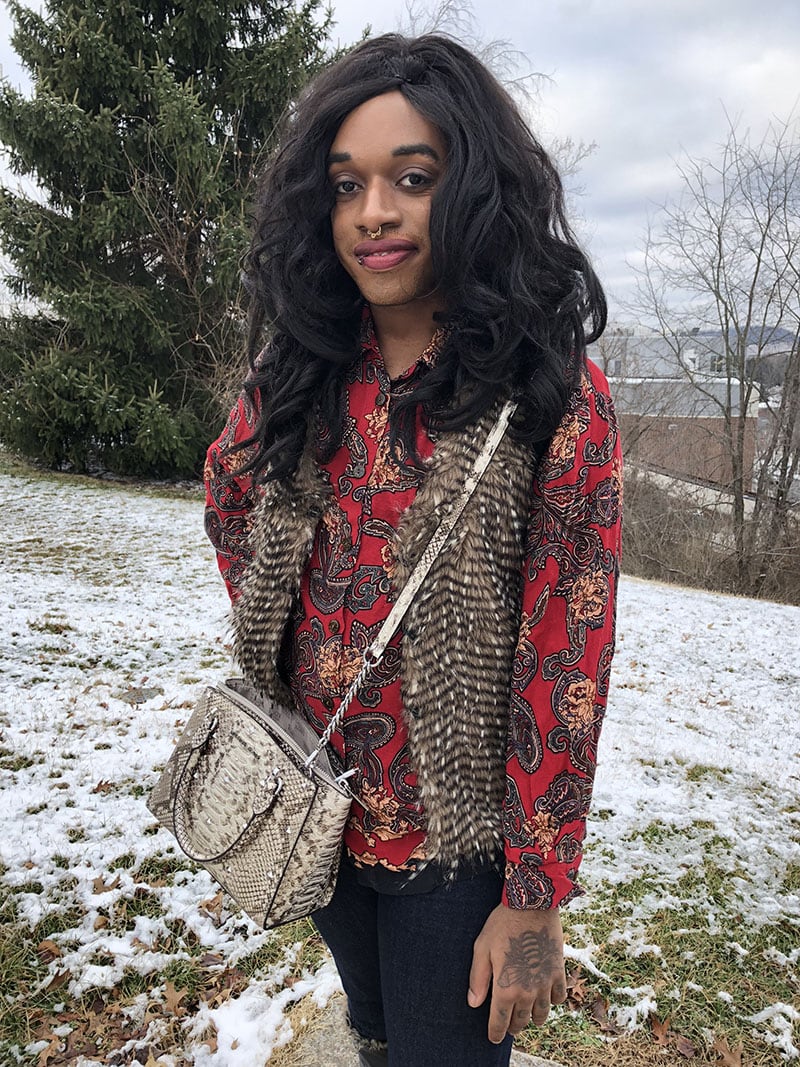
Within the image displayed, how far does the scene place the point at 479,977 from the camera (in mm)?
1182

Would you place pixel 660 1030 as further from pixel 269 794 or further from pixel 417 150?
pixel 417 150

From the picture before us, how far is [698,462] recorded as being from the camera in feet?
59.5

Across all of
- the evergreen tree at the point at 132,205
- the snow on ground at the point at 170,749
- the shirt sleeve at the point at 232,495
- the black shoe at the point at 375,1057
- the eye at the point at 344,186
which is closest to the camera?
the eye at the point at 344,186

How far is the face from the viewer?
1.17m

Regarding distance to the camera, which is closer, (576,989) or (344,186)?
(344,186)

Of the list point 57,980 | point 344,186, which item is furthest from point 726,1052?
point 344,186

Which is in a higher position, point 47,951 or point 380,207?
point 380,207

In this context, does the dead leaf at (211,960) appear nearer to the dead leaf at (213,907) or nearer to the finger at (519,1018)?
the dead leaf at (213,907)

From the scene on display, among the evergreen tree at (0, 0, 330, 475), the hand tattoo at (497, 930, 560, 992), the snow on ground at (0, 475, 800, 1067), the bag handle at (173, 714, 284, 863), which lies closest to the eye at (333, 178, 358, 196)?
the bag handle at (173, 714, 284, 863)

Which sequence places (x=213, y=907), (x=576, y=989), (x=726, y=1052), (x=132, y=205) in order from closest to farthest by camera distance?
(x=726, y=1052)
(x=576, y=989)
(x=213, y=907)
(x=132, y=205)

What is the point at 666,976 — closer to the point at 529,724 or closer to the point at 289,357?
the point at 529,724

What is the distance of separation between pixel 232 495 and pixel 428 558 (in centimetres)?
58

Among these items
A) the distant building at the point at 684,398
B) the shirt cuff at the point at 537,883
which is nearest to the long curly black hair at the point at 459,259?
the shirt cuff at the point at 537,883

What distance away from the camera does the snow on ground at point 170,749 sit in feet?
9.10
